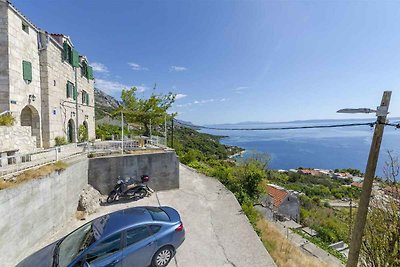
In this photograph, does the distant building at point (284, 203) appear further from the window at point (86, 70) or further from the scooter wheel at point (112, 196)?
the window at point (86, 70)

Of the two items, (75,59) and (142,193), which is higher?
(75,59)

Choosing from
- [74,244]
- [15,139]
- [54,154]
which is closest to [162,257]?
[74,244]

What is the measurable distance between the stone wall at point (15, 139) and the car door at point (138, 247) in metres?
6.34

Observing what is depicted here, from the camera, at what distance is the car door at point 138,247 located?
4504 mm

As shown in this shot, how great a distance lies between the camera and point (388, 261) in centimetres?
630

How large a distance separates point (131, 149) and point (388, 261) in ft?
36.7

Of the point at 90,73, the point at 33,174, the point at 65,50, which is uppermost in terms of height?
the point at 65,50

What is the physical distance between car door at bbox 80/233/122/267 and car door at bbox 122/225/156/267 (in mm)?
138

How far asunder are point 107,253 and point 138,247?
2.13 feet

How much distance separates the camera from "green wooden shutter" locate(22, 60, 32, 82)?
33.0 feet

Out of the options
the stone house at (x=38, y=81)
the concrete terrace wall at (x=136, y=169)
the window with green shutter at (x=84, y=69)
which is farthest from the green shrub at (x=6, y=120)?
the window with green shutter at (x=84, y=69)

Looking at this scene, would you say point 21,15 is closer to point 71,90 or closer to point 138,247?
point 71,90

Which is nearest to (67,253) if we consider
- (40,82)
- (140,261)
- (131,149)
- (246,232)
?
(140,261)

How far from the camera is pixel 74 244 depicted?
4547 millimetres
